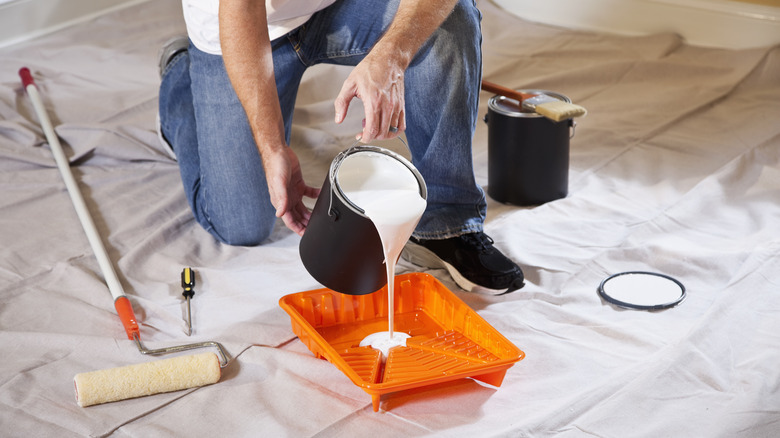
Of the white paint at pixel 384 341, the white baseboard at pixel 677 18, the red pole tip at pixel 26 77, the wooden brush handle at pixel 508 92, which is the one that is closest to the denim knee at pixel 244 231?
the white paint at pixel 384 341

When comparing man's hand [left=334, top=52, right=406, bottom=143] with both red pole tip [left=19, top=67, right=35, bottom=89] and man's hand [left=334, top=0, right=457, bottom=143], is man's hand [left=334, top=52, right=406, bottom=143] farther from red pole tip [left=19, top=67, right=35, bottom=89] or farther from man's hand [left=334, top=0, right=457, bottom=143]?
red pole tip [left=19, top=67, right=35, bottom=89]

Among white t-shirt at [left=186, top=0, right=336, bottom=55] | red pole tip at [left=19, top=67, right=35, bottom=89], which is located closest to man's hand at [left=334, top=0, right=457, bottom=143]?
white t-shirt at [left=186, top=0, right=336, bottom=55]

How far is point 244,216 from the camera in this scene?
5.06ft

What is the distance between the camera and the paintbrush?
1.58 m

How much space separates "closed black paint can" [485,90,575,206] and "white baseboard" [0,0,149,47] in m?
1.64

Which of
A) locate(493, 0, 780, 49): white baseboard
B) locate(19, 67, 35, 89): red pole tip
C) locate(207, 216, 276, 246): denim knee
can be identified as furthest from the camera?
locate(493, 0, 780, 49): white baseboard

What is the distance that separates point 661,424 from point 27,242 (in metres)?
1.22

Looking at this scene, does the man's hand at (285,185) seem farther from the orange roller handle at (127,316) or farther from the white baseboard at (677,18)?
the white baseboard at (677,18)

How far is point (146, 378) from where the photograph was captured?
1.12m

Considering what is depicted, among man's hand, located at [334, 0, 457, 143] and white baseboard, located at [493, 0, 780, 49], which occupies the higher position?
man's hand, located at [334, 0, 457, 143]

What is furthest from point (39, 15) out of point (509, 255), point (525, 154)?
point (509, 255)

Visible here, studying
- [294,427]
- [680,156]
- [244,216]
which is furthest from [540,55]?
[294,427]

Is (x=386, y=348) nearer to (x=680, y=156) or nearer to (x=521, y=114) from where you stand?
(x=521, y=114)

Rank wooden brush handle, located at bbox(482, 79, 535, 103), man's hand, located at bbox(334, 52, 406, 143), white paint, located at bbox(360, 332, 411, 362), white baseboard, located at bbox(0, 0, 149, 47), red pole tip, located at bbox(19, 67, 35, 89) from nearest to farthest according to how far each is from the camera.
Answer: man's hand, located at bbox(334, 52, 406, 143), white paint, located at bbox(360, 332, 411, 362), wooden brush handle, located at bbox(482, 79, 535, 103), red pole tip, located at bbox(19, 67, 35, 89), white baseboard, located at bbox(0, 0, 149, 47)
